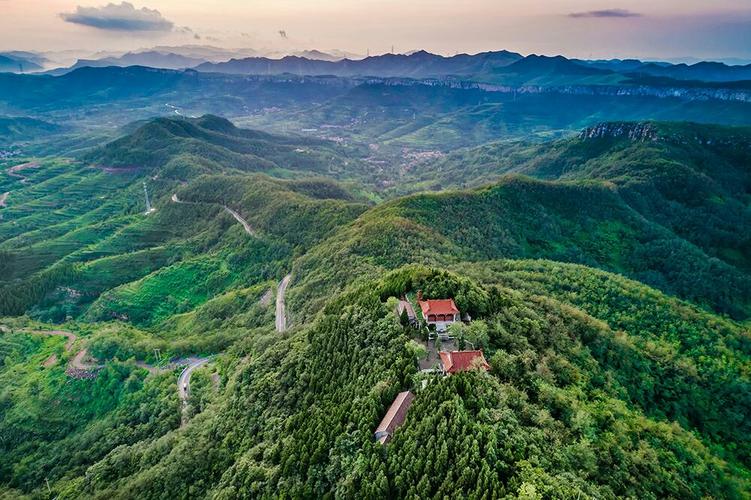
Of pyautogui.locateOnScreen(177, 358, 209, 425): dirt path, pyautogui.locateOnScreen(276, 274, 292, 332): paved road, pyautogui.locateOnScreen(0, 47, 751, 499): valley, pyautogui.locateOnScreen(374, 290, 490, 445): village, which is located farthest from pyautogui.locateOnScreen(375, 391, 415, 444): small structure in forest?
pyautogui.locateOnScreen(276, 274, 292, 332): paved road

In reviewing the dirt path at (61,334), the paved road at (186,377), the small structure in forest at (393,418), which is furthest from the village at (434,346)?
the dirt path at (61,334)

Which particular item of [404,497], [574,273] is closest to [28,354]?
[404,497]

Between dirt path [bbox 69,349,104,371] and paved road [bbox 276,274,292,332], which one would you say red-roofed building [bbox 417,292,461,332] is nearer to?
paved road [bbox 276,274,292,332]

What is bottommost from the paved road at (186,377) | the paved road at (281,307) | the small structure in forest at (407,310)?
the paved road at (186,377)

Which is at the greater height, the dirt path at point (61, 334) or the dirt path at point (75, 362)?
the dirt path at point (75, 362)

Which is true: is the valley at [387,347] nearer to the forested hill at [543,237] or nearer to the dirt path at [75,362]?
the dirt path at [75,362]

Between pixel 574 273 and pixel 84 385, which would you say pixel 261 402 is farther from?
pixel 574 273

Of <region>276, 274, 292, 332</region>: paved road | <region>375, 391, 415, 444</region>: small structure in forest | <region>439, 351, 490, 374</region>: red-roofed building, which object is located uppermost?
<region>439, 351, 490, 374</region>: red-roofed building
